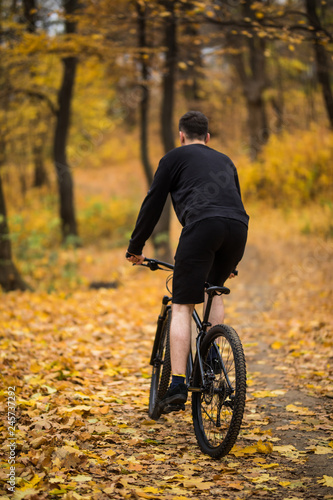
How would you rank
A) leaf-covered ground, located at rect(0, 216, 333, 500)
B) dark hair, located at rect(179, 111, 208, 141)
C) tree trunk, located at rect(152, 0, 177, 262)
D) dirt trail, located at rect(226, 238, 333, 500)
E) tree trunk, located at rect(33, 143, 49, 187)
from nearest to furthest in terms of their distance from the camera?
leaf-covered ground, located at rect(0, 216, 333, 500) → dirt trail, located at rect(226, 238, 333, 500) → dark hair, located at rect(179, 111, 208, 141) → tree trunk, located at rect(152, 0, 177, 262) → tree trunk, located at rect(33, 143, 49, 187)

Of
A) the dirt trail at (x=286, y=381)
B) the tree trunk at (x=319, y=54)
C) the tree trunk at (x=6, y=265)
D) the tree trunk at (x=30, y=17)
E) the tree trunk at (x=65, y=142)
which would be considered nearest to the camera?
the dirt trail at (x=286, y=381)

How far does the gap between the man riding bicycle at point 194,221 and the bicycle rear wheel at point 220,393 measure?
0.50 feet

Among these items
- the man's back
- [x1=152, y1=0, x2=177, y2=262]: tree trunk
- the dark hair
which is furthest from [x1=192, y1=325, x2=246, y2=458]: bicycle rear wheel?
[x1=152, y1=0, x2=177, y2=262]: tree trunk

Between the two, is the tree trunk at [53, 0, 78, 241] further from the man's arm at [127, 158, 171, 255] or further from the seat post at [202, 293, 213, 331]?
the seat post at [202, 293, 213, 331]

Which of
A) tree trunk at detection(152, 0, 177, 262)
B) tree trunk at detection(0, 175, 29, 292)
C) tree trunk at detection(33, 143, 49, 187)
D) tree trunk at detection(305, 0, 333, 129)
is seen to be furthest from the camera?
tree trunk at detection(33, 143, 49, 187)

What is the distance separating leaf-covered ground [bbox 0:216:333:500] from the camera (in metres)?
3.11

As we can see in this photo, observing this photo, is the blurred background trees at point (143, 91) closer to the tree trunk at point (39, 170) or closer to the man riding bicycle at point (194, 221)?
the tree trunk at point (39, 170)

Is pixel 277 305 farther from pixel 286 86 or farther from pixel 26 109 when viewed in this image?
pixel 286 86

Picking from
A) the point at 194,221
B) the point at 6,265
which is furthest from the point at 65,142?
the point at 194,221

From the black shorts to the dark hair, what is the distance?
2.33 ft

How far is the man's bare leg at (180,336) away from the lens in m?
3.62

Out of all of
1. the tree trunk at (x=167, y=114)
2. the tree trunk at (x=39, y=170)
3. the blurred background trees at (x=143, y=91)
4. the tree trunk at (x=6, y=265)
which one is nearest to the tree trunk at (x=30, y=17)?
the blurred background trees at (x=143, y=91)

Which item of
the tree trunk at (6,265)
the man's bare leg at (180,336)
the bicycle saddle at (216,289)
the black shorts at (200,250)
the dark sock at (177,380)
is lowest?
the tree trunk at (6,265)

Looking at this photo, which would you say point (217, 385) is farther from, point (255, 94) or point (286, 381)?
point (255, 94)
